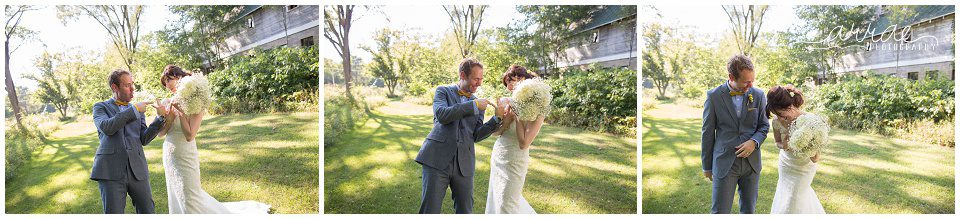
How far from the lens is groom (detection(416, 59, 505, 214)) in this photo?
4.65 meters

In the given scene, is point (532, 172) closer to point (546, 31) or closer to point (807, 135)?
point (546, 31)

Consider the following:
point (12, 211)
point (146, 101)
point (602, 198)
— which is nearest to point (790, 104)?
point (602, 198)

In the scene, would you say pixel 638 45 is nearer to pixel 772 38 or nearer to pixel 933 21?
pixel 772 38

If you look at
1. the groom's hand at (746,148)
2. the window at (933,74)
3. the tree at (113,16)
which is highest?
the tree at (113,16)

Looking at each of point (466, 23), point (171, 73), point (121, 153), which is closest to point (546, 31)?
point (466, 23)

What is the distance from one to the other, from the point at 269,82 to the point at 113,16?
51.9 inches

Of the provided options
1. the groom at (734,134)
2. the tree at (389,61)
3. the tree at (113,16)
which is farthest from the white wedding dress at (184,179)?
the groom at (734,134)

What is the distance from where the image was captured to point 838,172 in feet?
17.1

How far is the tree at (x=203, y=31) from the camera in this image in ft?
17.0

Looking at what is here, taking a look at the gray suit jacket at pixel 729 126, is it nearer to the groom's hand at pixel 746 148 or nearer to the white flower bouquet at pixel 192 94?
the groom's hand at pixel 746 148

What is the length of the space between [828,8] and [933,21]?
0.82 meters

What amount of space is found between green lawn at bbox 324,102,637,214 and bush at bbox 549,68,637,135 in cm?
9

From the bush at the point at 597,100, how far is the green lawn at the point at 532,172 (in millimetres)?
88

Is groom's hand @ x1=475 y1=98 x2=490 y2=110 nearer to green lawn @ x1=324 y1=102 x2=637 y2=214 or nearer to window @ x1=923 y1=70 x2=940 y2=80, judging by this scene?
green lawn @ x1=324 y1=102 x2=637 y2=214
